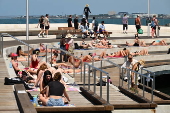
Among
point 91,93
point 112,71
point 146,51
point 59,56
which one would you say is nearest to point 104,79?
point 91,93

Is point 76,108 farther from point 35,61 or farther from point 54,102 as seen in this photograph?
point 35,61

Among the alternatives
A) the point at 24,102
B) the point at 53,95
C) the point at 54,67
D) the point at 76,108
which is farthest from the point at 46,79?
the point at 54,67

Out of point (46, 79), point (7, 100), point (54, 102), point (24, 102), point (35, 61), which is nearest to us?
point (24, 102)

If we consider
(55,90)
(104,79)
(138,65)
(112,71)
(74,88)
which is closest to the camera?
(55,90)

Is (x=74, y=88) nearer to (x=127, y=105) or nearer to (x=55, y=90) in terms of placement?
(x=127, y=105)

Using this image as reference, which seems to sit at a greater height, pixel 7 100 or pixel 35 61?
pixel 35 61

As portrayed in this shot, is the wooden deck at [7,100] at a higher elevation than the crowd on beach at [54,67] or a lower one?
lower

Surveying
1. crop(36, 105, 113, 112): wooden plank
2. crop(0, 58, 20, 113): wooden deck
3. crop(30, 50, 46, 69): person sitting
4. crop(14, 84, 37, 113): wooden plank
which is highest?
crop(30, 50, 46, 69): person sitting

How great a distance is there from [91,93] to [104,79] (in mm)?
639

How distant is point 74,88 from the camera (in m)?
16.8

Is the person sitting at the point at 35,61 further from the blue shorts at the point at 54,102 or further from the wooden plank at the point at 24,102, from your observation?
the blue shorts at the point at 54,102

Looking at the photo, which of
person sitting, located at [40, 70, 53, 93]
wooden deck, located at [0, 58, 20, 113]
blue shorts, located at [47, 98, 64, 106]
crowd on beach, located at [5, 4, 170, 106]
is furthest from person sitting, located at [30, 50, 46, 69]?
blue shorts, located at [47, 98, 64, 106]

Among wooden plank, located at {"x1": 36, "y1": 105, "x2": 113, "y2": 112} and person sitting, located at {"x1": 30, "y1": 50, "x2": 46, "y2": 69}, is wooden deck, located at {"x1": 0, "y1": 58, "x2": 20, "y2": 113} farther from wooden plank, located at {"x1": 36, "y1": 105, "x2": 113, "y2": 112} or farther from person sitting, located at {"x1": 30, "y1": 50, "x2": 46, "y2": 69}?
person sitting, located at {"x1": 30, "y1": 50, "x2": 46, "y2": 69}

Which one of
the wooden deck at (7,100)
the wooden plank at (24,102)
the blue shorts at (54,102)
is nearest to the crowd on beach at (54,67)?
the blue shorts at (54,102)
